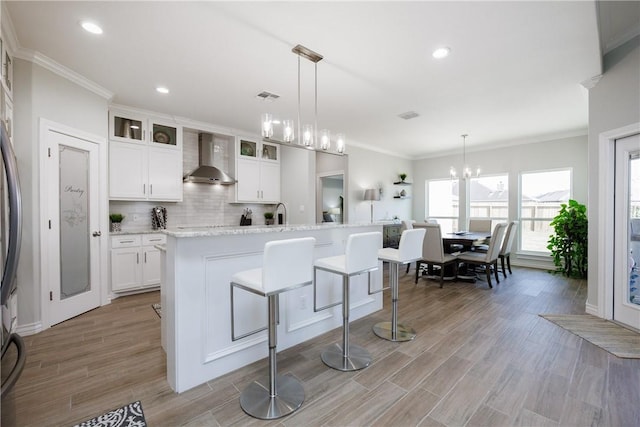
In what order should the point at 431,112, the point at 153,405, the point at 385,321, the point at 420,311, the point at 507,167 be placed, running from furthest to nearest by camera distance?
the point at 507,167
the point at 431,112
the point at 420,311
the point at 385,321
the point at 153,405

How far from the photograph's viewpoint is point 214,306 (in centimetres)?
210

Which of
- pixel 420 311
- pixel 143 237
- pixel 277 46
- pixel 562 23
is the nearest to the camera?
pixel 562 23

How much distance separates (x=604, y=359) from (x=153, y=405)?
334 centimetres

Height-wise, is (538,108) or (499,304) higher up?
(538,108)

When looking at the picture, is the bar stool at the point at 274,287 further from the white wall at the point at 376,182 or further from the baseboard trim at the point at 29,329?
the white wall at the point at 376,182

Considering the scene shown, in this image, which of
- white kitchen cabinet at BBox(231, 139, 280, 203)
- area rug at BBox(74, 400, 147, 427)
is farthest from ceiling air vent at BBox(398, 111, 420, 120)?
area rug at BBox(74, 400, 147, 427)

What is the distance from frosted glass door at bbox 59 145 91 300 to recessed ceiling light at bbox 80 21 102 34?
1410mm

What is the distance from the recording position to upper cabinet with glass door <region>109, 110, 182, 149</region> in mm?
3986

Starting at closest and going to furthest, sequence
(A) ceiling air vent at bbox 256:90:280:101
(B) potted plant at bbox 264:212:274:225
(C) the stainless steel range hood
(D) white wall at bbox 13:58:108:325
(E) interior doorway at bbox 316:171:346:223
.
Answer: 1. (D) white wall at bbox 13:58:108:325
2. (A) ceiling air vent at bbox 256:90:280:101
3. (C) the stainless steel range hood
4. (B) potted plant at bbox 264:212:274:225
5. (E) interior doorway at bbox 316:171:346:223

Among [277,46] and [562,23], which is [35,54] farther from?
[562,23]

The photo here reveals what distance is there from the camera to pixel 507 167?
6344mm

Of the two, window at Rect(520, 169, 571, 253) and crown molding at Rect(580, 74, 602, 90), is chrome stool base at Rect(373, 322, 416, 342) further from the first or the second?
window at Rect(520, 169, 571, 253)

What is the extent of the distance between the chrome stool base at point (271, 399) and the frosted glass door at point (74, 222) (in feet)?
8.56

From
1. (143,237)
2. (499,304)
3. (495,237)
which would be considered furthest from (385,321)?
(143,237)
